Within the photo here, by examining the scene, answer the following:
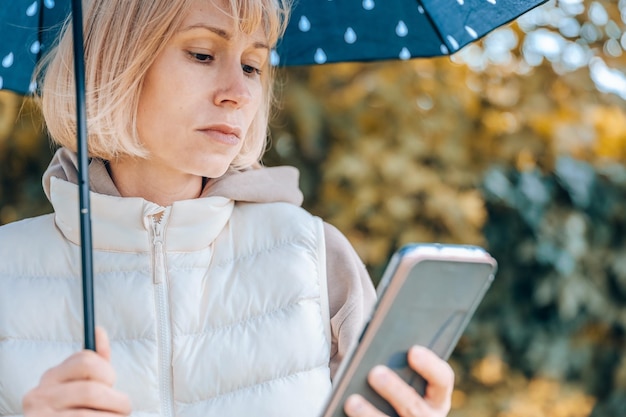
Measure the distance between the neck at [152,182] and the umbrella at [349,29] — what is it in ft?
1.03

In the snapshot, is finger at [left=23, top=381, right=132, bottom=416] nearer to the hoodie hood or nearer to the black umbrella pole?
the black umbrella pole

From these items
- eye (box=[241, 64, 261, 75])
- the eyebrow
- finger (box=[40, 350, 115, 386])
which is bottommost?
finger (box=[40, 350, 115, 386])

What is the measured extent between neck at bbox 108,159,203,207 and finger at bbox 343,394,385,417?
60 cm

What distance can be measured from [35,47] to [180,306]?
2.10 ft

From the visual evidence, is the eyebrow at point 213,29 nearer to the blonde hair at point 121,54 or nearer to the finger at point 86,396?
the blonde hair at point 121,54

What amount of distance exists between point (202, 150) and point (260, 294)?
260 mm

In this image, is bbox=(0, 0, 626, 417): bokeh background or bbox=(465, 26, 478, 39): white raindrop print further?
bbox=(0, 0, 626, 417): bokeh background

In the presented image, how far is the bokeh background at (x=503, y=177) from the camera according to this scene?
10.3ft

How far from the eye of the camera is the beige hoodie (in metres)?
1.50

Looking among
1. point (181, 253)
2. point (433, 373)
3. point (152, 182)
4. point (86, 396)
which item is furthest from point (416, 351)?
point (152, 182)

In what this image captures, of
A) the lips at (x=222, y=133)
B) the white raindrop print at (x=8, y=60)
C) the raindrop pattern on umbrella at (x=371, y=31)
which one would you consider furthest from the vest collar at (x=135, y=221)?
the raindrop pattern on umbrella at (x=371, y=31)

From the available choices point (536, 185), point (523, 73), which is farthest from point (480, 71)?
point (536, 185)

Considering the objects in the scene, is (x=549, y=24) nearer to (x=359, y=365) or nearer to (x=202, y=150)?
(x=202, y=150)

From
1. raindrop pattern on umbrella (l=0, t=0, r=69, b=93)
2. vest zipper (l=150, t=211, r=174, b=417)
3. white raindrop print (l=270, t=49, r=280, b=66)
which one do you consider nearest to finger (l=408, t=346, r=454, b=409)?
vest zipper (l=150, t=211, r=174, b=417)
